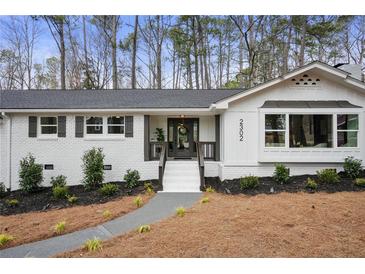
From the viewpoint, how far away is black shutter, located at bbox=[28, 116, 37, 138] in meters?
7.89

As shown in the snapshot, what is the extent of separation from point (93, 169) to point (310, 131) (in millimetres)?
7178

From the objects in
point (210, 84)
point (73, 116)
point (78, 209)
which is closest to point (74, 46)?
point (73, 116)

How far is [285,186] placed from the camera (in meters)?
6.77

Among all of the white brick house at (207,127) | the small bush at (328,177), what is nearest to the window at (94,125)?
the white brick house at (207,127)

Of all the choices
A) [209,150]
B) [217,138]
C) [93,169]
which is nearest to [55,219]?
[93,169]

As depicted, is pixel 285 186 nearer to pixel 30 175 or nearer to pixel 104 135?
pixel 104 135

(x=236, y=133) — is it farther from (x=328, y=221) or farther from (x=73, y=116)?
(x=73, y=116)

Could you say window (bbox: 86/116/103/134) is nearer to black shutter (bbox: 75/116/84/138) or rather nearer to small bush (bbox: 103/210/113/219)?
black shutter (bbox: 75/116/84/138)

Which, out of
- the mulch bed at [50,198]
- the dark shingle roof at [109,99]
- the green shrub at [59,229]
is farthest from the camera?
the dark shingle roof at [109,99]

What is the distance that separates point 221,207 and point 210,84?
10.8m

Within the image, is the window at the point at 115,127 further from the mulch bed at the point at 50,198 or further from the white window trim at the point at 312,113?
the white window trim at the point at 312,113

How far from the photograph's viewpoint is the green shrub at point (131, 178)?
7.32 meters

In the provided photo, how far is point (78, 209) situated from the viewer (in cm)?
586

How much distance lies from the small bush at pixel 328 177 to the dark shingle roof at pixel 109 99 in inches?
165
